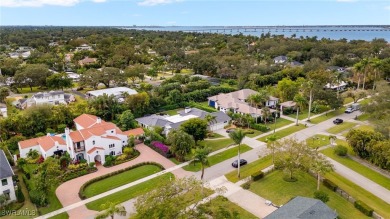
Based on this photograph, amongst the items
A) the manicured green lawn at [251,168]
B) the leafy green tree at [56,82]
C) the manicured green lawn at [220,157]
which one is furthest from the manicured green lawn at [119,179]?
the leafy green tree at [56,82]

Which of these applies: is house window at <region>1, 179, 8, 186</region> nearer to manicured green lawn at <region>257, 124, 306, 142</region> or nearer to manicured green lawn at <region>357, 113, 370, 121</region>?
manicured green lawn at <region>257, 124, 306, 142</region>

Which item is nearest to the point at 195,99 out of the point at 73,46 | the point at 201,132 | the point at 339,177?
the point at 201,132

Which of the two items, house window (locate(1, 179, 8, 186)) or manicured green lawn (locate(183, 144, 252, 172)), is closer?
house window (locate(1, 179, 8, 186))

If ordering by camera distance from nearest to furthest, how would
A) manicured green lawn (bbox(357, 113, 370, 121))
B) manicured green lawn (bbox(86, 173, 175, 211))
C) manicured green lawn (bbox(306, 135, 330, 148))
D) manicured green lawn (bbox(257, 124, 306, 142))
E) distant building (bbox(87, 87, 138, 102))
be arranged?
1. manicured green lawn (bbox(86, 173, 175, 211))
2. manicured green lawn (bbox(306, 135, 330, 148))
3. manicured green lawn (bbox(257, 124, 306, 142))
4. manicured green lawn (bbox(357, 113, 370, 121))
5. distant building (bbox(87, 87, 138, 102))

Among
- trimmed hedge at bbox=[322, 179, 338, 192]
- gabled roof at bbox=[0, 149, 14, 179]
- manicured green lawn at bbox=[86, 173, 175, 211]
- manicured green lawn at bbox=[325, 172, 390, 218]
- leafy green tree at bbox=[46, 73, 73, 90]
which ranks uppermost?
leafy green tree at bbox=[46, 73, 73, 90]

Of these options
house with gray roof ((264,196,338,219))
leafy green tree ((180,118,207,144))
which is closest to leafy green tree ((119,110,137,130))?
leafy green tree ((180,118,207,144))

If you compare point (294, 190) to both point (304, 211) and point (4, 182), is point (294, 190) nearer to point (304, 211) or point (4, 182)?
point (304, 211)
